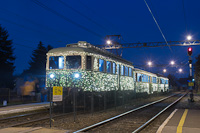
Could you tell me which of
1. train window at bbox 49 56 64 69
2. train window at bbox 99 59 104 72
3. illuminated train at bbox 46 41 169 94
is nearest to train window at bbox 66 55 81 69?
illuminated train at bbox 46 41 169 94

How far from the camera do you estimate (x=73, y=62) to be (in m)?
13.5

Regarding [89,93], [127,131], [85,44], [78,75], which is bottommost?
[127,131]

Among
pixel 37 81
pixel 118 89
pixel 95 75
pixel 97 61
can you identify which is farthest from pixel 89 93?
pixel 37 81

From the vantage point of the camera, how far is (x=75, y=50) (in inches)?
531

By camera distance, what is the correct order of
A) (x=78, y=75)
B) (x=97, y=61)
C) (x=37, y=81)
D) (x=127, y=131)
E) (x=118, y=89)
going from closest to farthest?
(x=127, y=131) → (x=78, y=75) → (x=97, y=61) → (x=118, y=89) → (x=37, y=81)

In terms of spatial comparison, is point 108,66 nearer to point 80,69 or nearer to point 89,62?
point 89,62

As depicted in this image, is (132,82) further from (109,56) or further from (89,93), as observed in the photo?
(89,93)

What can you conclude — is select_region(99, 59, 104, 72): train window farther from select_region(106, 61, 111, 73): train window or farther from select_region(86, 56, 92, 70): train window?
select_region(86, 56, 92, 70): train window

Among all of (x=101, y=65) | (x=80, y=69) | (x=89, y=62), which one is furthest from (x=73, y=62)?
(x=101, y=65)

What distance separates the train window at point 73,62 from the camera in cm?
1338

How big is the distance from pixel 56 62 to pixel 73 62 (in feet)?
3.91

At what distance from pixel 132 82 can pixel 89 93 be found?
958 centimetres

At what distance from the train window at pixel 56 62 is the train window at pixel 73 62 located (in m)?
0.41

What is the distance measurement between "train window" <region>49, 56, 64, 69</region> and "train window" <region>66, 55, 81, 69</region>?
415mm
